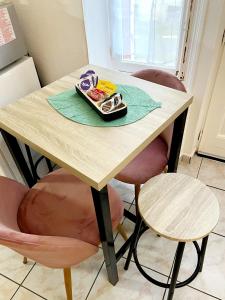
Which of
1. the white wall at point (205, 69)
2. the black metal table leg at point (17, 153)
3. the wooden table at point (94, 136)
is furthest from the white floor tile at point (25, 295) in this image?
the white wall at point (205, 69)

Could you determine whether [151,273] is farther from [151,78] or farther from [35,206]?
[151,78]

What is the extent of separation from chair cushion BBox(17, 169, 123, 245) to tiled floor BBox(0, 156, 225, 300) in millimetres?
472

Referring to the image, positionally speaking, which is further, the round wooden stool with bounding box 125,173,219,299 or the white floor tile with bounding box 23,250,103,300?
the white floor tile with bounding box 23,250,103,300

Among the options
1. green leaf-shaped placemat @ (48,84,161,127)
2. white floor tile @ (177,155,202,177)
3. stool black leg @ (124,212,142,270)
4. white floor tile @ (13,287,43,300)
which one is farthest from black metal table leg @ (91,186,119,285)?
white floor tile @ (177,155,202,177)

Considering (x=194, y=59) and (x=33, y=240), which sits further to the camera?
(x=194, y=59)

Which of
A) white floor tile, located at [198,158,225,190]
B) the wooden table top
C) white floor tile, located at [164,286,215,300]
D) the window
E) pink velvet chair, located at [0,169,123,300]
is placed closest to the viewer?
the wooden table top

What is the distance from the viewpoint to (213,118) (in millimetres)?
1667

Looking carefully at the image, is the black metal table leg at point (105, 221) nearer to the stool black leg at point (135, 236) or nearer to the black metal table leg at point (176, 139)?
the stool black leg at point (135, 236)

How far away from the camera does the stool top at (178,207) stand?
846 mm

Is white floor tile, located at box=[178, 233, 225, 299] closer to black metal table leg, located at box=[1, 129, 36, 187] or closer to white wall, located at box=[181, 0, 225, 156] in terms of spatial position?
white wall, located at box=[181, 0, 225, 156]

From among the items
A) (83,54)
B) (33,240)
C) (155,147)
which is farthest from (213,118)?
(33,240)

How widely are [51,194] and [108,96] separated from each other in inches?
20.4

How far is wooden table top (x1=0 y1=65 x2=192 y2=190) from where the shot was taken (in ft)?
2.55

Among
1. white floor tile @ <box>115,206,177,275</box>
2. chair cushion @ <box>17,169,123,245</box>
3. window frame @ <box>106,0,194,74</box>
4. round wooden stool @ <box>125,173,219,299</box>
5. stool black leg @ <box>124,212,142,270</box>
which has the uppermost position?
window frame @ <box>106,0,194,74</box>
